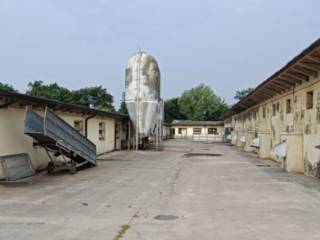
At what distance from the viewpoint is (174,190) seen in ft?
43.5

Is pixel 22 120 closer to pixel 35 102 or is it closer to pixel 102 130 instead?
pixel 35 102

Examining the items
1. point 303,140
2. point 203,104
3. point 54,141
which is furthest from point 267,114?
point 203,104

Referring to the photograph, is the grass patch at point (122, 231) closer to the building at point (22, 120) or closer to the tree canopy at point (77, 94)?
Answer: the building at point (22, 120)

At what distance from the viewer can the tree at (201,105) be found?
10062cm

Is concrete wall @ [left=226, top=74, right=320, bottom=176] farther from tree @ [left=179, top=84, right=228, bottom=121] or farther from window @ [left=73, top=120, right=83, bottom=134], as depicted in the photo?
tree @ [left=179, top=84, right=228, bottom=121]

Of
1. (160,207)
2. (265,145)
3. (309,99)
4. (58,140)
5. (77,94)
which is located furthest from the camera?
(77,94)

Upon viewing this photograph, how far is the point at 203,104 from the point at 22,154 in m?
86.3

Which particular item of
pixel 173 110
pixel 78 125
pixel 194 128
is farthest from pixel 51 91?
pixel 78 125

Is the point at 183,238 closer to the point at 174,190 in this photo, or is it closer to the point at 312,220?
the point at 312,220

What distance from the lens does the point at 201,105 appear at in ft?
331

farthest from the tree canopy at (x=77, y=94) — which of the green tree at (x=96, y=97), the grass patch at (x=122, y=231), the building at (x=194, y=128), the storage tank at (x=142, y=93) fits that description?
the grass patch at (x=122, y=231)

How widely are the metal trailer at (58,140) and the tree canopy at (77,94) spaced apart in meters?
48.3

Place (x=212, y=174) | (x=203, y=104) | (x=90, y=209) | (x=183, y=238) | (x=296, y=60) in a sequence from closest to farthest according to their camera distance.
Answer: (x=183, y=238)
(x=90, y=209)
(x=296, y=60)
(x=212, y=174)
(x=203, y=104)

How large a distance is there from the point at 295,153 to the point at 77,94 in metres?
67.2
